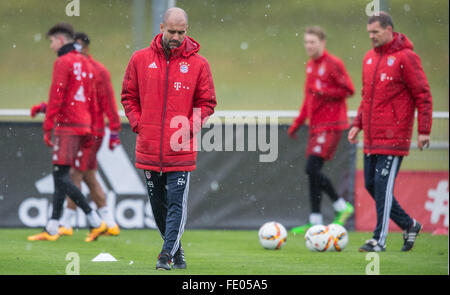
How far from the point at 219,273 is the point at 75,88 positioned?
11.7 ft

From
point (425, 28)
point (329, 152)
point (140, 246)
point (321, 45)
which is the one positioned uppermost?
point (425, 28)

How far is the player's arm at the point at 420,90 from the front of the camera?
799 centimetres

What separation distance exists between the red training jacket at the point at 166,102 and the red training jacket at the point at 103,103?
335 cm

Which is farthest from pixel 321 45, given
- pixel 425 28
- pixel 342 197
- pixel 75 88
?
pixel 425 28

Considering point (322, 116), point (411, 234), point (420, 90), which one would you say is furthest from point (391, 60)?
point (322, 116)

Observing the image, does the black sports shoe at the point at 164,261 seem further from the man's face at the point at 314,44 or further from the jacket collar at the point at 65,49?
the man's face at the point at 314,44

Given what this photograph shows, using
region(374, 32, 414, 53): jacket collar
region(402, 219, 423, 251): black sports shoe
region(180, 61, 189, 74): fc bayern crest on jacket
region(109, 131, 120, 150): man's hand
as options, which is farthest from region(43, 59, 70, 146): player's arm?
region(402, 219, 423, 251): black sports shoe

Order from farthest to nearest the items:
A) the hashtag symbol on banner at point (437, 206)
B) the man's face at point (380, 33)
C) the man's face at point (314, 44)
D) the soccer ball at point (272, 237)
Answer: the hashtag symbol on banner at point (437, 206), the man's face at point (314, 44), the soccer ball at point (272, 237), the man's face at point (380, 33)

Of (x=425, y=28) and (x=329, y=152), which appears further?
(x=425, y=28)

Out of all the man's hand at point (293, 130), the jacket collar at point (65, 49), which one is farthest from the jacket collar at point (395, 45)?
the jacket collar at point (65, 49)
